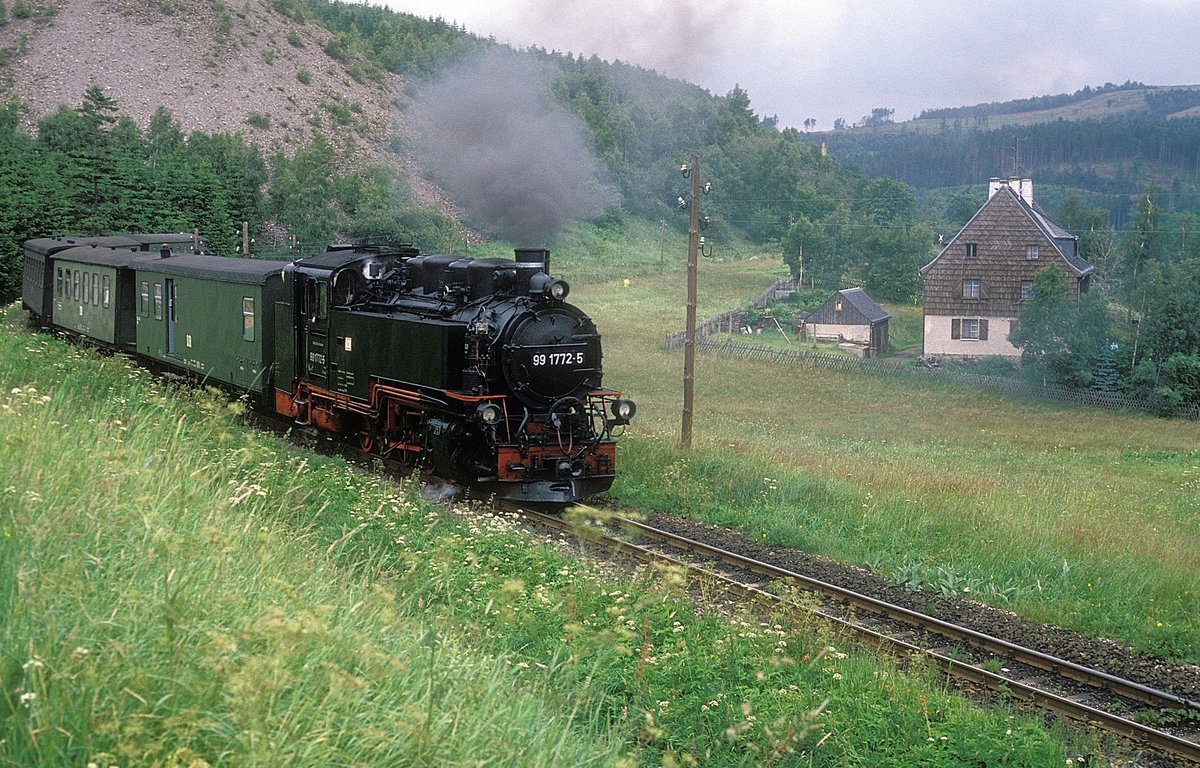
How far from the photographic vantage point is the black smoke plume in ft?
72.0

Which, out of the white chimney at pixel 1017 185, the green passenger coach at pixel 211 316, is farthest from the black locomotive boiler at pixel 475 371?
the white chimney at pixel 1017 185

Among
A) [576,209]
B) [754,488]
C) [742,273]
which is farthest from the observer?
[742,273]

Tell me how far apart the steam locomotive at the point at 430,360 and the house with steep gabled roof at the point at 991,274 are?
39.3m

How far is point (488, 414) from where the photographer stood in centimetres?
1409

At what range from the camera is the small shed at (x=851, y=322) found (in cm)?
5728

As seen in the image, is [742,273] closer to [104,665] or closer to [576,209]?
[576,209]

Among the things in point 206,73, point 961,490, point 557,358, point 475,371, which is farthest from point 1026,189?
point 206,73

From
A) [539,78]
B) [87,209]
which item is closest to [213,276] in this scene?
[539,78]

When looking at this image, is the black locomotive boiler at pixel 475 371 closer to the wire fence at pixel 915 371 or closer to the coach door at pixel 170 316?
the coach door at pixel 170 316

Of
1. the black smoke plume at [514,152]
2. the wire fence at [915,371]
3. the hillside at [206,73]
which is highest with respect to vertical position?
the hillside at [206,73]

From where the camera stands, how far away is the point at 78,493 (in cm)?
576

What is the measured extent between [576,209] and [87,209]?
31.1 meters

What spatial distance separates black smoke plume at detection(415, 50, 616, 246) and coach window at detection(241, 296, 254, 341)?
17.9ft

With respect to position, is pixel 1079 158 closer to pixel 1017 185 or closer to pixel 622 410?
pixel 1017 185
